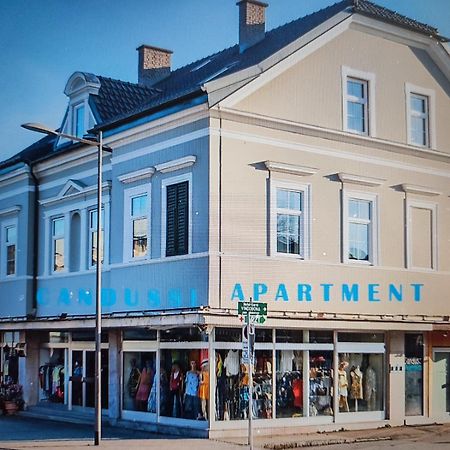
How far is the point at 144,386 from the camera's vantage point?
20.9 m

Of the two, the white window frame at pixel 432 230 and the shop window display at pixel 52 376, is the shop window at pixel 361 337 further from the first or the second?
the shop window display at pixel 52 376

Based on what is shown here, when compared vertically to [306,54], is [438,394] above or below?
below

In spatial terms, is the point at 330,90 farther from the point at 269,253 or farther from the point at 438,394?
the point at 438,394

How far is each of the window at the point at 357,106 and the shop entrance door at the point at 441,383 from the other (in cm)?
563

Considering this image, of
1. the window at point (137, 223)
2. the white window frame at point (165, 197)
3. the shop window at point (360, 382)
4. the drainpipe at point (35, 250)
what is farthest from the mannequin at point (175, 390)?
the drainpipe at point (35, 250)

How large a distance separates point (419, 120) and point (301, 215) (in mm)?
4623

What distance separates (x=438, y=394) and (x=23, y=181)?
40.2 ft

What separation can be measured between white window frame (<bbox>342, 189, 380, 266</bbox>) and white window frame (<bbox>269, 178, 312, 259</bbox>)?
1.01 meters

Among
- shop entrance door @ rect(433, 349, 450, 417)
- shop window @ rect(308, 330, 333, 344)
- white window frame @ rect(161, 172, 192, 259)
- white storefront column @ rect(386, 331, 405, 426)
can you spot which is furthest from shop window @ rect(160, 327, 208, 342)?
shop entrance door @ rect(433, 349, 450, 417)

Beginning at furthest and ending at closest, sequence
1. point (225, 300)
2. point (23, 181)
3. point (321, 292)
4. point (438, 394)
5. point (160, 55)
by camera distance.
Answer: point (160, 55), point (23, 181), point (438, 394), point (321, 292), point (225, 300)

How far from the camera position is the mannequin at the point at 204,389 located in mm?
18938

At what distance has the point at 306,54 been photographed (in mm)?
20797

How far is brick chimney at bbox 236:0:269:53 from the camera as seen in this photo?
24062mm

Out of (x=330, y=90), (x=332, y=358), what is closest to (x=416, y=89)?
(x=330, y=90)
